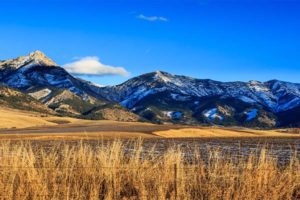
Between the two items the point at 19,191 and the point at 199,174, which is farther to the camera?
the point at 199,174

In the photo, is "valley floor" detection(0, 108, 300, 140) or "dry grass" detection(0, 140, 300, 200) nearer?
"dry grass" detection(0, 140, 300, 200)

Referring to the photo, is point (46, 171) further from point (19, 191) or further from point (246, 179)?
point (246, 179)

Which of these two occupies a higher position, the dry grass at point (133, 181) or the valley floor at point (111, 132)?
the valley floor at point (111, 132)

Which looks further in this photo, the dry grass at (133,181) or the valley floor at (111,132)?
the valley floor at (111,132)

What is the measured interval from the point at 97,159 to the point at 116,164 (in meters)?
1.75

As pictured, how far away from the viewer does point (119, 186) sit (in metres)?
14.0

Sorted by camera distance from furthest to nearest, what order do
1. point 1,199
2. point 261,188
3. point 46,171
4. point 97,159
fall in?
point 97,159 → point 46,171 → point 261,188 → point 1,199

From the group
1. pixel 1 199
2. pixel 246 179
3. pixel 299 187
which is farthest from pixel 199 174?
pixel 1 199

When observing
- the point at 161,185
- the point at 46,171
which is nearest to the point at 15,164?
the point at 46,171

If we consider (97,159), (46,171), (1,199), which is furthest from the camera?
(97,159)

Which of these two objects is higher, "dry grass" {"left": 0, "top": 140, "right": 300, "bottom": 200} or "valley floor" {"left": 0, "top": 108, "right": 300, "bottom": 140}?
"valley floor" {"left": 0, "top": 108, "right": 300, "bottom": 140}

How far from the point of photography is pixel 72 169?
14.6 meters

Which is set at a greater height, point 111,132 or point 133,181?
point 111,132

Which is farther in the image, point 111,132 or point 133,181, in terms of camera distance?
point 111,132
